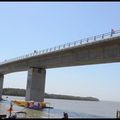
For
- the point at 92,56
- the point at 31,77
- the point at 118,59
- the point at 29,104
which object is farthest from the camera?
the point at 31,77

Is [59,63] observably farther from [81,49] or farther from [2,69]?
[2,69]

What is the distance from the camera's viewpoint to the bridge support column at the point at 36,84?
69.4 m

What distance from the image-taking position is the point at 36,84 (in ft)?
229

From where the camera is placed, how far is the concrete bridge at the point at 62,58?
148 feet

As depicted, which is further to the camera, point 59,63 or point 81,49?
point 59,63

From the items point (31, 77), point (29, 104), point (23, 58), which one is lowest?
point (29, 104)

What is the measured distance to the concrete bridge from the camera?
148ft

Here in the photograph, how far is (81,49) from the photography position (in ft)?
171

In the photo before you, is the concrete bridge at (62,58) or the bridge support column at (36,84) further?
the bridge support column at (36,84)

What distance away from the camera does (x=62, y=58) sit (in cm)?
5916

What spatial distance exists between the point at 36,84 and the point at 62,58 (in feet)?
43.0

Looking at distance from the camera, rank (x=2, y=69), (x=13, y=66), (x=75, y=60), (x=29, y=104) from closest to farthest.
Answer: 1. (x=75, y=60)
2. (x=29, y=104)
3. (x=13, y=66)
4. (x=2, y=69)

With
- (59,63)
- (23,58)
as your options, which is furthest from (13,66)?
(59,63)

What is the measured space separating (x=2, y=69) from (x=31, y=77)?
29234 millimetres
